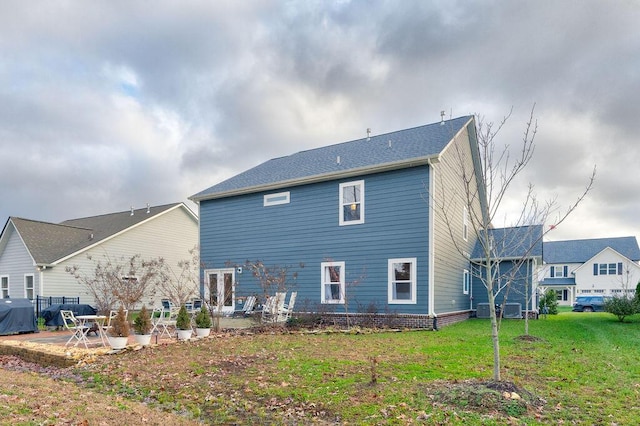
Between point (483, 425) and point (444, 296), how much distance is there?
10.7 meters

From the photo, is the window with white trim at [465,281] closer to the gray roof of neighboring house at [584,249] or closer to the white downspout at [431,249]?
the white downspout at [431,249]

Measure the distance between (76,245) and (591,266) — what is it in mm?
42600

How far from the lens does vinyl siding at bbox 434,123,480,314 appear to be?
1363cm

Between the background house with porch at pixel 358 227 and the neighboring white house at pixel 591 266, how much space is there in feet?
85.0

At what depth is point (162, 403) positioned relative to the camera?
17.9 ft

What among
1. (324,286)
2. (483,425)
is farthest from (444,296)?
(483,425)

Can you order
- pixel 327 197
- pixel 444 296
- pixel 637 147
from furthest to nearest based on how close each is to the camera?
pixel 327 197 < pixel 444 296 < pixel 637 147

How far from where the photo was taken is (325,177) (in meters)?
15.1

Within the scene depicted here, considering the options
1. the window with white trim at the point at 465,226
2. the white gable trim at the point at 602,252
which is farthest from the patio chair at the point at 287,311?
the white gable trim at the point at 602,252

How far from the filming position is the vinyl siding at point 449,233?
537 inches

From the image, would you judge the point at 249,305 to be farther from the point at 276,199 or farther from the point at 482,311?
the point at 482,311

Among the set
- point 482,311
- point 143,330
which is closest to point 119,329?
point 143,330

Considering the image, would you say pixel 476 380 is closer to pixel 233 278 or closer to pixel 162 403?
pixel 162 403

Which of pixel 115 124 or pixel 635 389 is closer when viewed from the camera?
pixel 635 389
